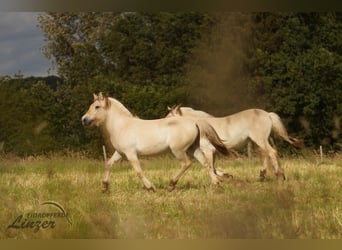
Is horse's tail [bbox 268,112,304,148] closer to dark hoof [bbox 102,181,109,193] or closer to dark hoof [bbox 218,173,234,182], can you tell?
dark hoof [bbox 218,173,234,182]

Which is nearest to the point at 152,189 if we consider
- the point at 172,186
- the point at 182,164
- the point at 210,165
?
the point at 172,186

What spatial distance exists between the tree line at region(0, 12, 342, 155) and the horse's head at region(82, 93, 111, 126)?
0.36 feet

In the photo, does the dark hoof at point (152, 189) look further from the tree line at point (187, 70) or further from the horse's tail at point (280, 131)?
the horse's tail at point (280, 131)

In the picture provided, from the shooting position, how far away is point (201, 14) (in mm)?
3133

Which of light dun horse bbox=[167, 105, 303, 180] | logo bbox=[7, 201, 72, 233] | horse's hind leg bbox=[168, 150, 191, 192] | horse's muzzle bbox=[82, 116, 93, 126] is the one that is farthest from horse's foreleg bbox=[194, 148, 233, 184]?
logo bbox=[7, 201, 72, 233]

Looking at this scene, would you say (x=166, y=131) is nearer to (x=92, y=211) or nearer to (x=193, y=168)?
(x=193, y=168)

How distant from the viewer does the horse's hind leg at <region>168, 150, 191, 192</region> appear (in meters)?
3.74

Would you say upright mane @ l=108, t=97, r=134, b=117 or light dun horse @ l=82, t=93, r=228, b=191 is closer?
upright mane @ l=108, t=97, r=134, b=117

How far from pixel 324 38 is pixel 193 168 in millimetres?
1339

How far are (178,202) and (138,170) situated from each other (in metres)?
0.63

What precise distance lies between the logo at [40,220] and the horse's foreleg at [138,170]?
36.3 inches

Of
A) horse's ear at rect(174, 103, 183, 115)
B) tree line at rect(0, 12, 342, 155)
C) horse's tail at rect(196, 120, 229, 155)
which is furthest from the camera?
horse's tail at rect(196, 120, 229, 155)

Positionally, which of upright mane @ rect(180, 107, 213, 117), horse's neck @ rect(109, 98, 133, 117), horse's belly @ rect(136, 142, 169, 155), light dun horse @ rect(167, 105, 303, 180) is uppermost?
horse's neck @ rect(109, 98, 133, 117)

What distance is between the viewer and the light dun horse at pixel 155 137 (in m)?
3.88
